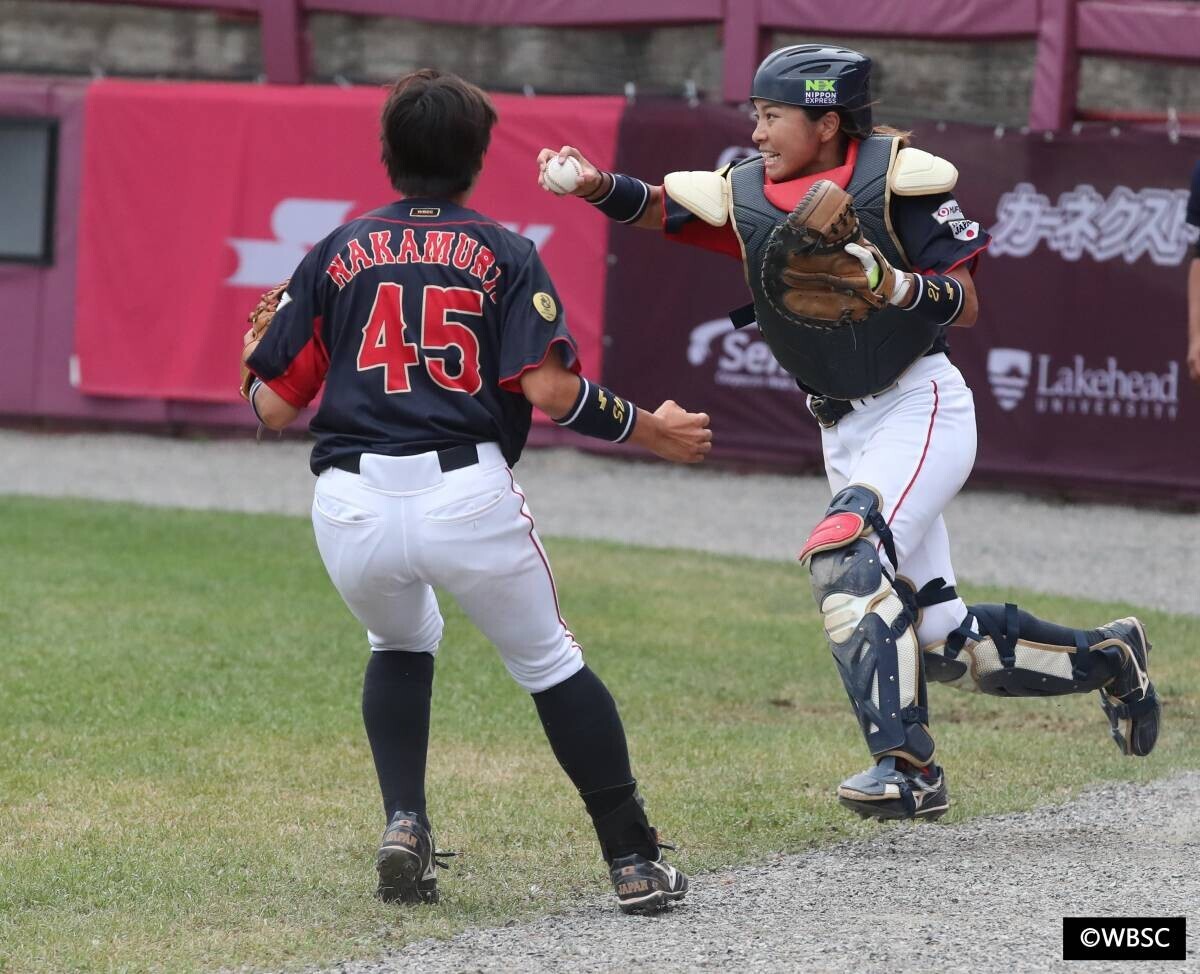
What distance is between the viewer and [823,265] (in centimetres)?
463

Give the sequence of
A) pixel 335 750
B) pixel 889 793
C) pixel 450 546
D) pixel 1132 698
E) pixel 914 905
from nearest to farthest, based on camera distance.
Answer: pixel 450 546 → pixel 914 905 → pixel 889 793 → pixel 1132 698 → pixel 335 750

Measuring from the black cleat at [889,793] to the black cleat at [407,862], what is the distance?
1.03 metres

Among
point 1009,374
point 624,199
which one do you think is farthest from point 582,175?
point 1009,374

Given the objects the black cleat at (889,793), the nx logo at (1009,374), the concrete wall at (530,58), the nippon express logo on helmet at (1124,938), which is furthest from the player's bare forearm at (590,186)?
the concrete wall at (530,58)

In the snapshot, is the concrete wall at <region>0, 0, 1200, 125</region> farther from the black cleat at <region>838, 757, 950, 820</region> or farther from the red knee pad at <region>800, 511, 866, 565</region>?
the black cleat at <region>838, 757, 950, 820</region>

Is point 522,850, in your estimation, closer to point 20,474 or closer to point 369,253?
point 369,253

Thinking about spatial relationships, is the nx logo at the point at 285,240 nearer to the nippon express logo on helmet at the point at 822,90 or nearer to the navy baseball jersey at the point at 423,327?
the nippon express logo on helmet at the point at 822,90

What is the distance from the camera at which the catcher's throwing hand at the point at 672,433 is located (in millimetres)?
4227

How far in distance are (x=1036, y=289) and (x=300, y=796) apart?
847 centimetres

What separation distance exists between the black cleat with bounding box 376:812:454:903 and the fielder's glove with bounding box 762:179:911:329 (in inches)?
64.5

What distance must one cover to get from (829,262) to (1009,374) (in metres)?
8.52

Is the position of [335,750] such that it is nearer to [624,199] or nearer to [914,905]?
[624,199]

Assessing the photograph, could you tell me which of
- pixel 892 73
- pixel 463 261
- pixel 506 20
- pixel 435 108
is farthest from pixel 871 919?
pixel 506 20

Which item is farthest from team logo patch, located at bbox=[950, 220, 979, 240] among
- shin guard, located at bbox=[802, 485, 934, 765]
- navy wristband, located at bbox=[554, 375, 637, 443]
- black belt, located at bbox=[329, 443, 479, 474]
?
black belt, located at bbox=[329, 443, 479, 474]
